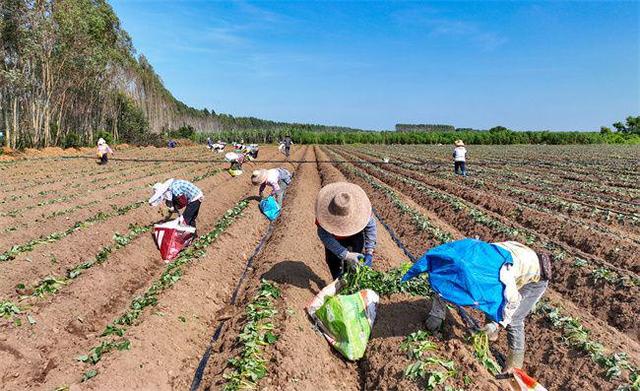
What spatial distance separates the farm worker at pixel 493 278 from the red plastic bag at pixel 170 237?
5.67 metres

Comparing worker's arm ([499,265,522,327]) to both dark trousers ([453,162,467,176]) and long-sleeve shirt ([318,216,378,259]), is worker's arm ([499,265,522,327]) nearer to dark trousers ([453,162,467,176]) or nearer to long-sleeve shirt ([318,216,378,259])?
long-sleeve shirt ([318,216,378,259])

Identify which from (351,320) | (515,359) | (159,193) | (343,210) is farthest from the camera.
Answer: (159,193)

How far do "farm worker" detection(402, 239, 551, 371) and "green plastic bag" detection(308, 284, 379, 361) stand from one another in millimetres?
746

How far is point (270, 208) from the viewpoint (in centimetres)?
1252

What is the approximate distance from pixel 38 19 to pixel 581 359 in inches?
1438

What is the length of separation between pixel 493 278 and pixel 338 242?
2.08 meters

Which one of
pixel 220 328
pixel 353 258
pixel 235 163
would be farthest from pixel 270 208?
pixel 235 163

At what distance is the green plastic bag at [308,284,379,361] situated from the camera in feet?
16.6

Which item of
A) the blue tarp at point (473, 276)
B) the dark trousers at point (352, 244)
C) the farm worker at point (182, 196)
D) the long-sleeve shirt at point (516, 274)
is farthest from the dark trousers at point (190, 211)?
the long-sleeve shirt at point (516, 274)

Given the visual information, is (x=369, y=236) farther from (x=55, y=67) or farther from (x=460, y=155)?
(x=55, y=67)

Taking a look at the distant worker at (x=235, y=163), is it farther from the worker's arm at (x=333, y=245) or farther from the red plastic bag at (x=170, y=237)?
the worker's arm at (x=333, y=245)

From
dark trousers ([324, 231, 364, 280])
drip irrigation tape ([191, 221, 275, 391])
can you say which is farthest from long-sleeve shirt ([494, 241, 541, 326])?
drip irrigation tape ([191, 221, 275, 391])

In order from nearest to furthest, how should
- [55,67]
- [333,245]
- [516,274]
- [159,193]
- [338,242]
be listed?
[516,274], [333,245], [338,242], [159,193], [55,67]

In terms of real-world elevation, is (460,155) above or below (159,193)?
above
